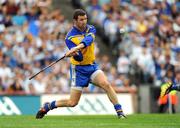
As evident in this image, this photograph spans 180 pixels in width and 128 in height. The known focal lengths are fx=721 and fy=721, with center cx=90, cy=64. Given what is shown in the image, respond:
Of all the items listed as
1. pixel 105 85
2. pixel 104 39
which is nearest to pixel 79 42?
pixel 105 85

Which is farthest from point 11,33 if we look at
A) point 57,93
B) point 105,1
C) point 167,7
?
point 167,7

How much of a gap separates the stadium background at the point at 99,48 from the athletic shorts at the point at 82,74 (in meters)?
8.00

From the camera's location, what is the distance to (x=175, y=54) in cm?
2858

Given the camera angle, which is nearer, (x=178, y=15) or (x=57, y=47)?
(x=57, y=47)

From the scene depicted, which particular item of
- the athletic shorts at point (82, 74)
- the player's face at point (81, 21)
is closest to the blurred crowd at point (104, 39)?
the athletic shorts at point (82, 74)

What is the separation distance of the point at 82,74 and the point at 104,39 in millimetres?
14077

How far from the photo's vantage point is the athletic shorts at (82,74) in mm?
15961

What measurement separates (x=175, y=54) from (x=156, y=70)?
1.30 metres

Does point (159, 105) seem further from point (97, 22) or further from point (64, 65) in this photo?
point (97, 22)

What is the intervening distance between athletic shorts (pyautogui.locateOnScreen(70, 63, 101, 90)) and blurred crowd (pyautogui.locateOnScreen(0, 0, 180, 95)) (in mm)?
8555

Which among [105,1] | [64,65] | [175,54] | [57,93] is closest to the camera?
[57,93]

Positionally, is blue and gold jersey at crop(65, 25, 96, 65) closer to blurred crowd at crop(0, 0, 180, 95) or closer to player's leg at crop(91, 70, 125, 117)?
player's leg at crop(91, 70, 125, 117)

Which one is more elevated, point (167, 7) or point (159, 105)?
point (167, 7)

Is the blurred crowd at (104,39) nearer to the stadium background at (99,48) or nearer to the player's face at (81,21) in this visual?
the stadium background at (99,48)
